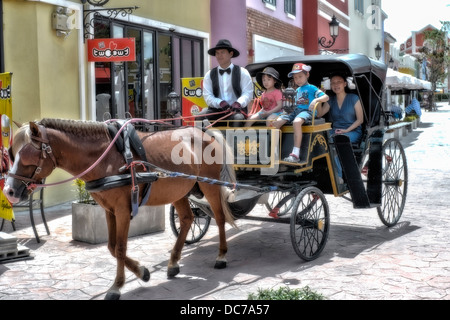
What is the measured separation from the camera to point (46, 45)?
1065cm

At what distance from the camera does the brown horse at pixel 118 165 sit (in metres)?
5.29

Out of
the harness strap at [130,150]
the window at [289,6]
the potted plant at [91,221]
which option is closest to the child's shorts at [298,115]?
the harness strap at [130,150]

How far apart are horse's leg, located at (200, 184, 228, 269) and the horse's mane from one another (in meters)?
1.52

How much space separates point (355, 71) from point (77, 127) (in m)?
3.90

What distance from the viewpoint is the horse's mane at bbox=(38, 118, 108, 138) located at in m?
5.51

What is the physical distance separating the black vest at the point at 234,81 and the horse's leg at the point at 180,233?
1527 millimetres

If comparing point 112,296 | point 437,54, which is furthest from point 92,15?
point 437,54

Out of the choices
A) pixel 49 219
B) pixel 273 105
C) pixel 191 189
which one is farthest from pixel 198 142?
pixel 49 219

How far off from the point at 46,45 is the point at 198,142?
5149mm

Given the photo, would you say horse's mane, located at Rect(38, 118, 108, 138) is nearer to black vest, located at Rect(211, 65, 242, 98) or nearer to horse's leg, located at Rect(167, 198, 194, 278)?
horse's leg, located at Rect(167, 198, 194, 278)

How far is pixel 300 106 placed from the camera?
24.5 ft

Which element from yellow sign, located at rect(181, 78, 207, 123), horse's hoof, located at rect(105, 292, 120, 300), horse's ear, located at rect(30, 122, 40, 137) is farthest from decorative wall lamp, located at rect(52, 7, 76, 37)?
horse's hoof, located at rect(105, 292, 120, 300)
